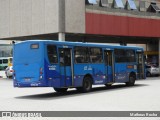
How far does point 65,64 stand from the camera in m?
19.6

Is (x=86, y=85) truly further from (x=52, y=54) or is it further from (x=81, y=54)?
(x=52, y=54)

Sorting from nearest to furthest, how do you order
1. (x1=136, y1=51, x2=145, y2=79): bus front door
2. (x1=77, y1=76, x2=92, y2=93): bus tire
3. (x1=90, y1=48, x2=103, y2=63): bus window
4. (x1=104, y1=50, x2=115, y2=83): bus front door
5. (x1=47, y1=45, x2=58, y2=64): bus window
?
(x1=47, y1=45, x2=58, y2=64): bus window, (x1=77, y1=76, x2=92, y2=93): bus tire, (x1=90, y1=48, x2=103, y2=63): bus window, (x1=104, y1=50, x2=115, y2=83): bus front door, (x1=136, y1=51, x2=145, y2=79): bus front door

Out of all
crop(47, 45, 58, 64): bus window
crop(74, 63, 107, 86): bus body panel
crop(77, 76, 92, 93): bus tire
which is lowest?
crop(77, 76, 92, 93): bus tire

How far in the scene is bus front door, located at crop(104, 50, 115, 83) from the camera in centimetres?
2322

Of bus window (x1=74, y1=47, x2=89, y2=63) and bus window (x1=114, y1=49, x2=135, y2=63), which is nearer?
bus window (x1=74, y1=47, x2=89, y2=63)

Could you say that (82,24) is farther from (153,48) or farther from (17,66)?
(153,48)

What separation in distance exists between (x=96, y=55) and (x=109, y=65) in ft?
5.26

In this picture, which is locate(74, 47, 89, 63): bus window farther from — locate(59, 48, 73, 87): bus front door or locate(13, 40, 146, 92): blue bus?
locate(59, 48, 73, 87): bus front door

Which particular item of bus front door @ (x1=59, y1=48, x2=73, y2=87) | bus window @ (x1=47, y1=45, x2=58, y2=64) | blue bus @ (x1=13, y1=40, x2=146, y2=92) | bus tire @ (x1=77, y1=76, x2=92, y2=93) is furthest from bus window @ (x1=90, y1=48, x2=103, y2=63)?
bus window @ (x1=47, y1=45, x2=58, y2=64)

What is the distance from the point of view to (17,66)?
1941cm

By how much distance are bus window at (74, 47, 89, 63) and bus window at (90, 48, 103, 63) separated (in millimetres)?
562

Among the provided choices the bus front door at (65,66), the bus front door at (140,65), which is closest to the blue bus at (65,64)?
the bus front door at (65,66)

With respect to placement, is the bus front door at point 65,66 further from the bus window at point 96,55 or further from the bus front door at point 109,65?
the bus front door at point 109,65

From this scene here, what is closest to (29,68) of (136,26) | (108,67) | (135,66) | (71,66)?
(71,66)
